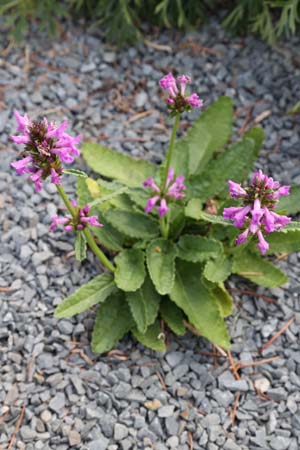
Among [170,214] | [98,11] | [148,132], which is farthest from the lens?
[98,11]

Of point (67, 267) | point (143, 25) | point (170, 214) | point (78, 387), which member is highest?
point (143, 25)

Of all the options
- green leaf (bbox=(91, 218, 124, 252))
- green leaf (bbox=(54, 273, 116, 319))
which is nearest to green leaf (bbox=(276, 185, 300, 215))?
green leaf (bbox=(91, 218, 124, 252))

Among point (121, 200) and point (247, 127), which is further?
point (247, 127)

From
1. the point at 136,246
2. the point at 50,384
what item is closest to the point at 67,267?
the point at 136,246

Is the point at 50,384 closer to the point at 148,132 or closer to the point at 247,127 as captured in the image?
the point at 148,132

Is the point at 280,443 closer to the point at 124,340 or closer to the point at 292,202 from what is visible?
the point at 124,340

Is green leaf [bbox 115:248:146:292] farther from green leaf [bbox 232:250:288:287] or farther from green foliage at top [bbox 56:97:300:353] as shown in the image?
green leaf [bbox 232:250:288:287]

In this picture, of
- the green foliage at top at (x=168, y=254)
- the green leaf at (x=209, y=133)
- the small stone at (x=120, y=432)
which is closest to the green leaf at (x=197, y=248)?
the green foliage at top at (x=168, y=254)

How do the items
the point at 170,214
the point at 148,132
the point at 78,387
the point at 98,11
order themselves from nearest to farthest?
1. the point at 78,387
2. the point at 170,214
3. the point at 148,132
4. the point at 98,11
